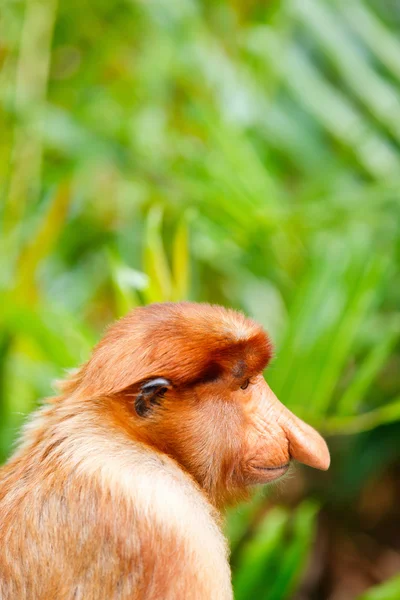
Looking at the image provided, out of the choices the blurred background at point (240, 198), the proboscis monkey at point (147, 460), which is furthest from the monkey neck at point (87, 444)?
the blurred background at point (240, 198)

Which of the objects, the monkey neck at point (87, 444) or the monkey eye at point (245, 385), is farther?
the monkey eye at point (245, 385)

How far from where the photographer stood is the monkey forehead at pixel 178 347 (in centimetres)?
151

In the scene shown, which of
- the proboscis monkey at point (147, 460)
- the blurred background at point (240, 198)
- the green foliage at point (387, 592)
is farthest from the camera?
the blurred background at point (240, 198)

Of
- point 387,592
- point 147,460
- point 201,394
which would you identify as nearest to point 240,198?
point 387,592

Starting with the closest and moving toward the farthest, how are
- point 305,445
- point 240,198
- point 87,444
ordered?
1. point 87,444
2. point 305,445
3. point 240,198

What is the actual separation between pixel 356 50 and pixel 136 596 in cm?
264

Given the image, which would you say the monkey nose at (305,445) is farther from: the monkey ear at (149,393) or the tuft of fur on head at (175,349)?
the monkey ear at (149,393)

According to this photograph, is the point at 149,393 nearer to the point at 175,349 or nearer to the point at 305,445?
the point at 175,349

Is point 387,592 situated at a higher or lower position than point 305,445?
lower

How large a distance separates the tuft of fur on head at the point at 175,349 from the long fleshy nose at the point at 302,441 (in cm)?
10

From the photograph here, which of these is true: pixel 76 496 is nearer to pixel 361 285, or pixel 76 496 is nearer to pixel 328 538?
pixel 361 285

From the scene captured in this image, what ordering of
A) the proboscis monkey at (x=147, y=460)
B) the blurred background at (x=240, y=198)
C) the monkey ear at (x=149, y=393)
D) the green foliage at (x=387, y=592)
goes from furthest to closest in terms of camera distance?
1. the blurred background at (x=240, y=198)
2. the green foliage at (x=387, y=592)
3. the monkey ear at (x=149, y=393)
4. the proboscis monkey at (x=147, y=460)

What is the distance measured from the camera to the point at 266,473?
1587mm

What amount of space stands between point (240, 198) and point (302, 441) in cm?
152
